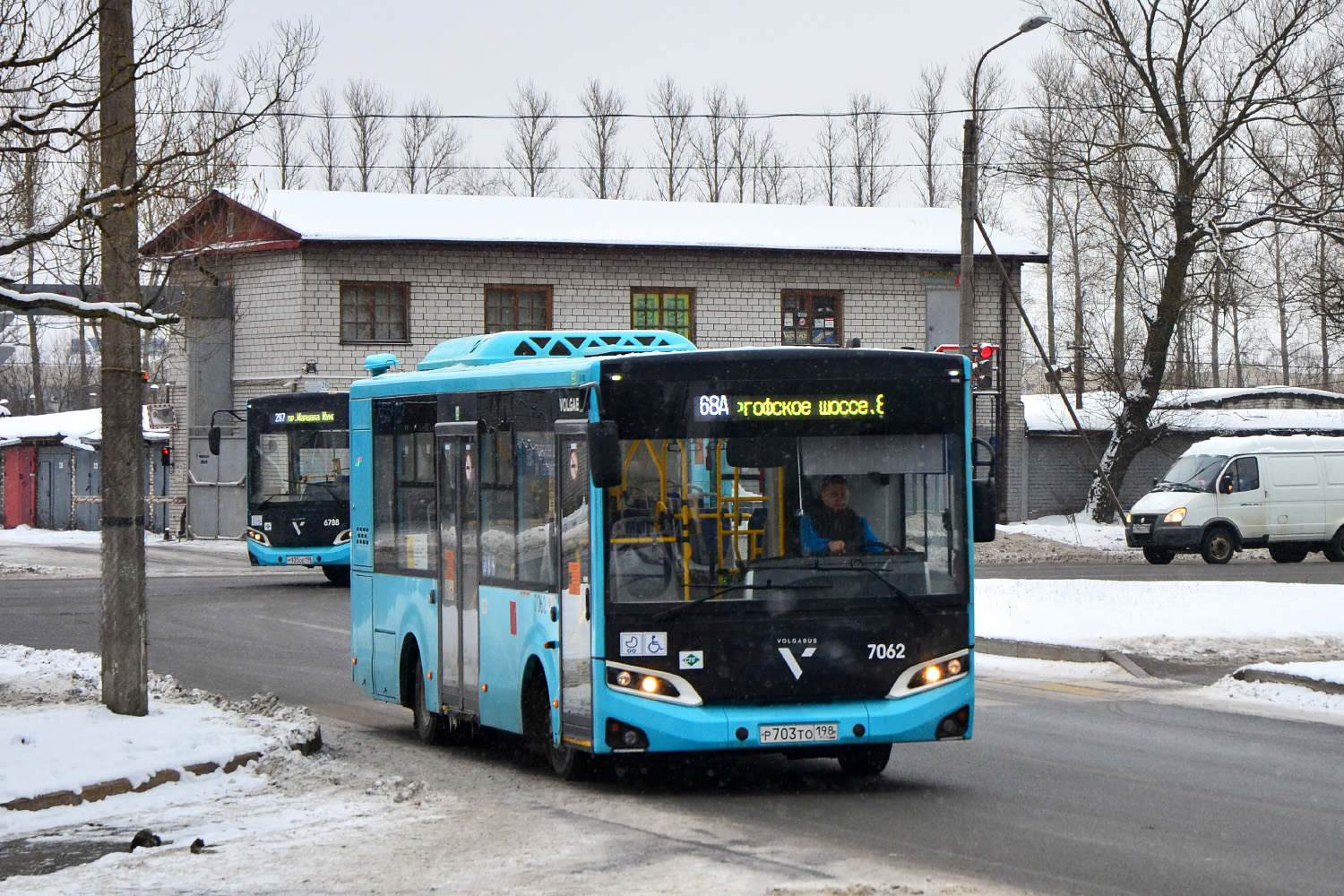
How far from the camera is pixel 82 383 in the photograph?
308 feet

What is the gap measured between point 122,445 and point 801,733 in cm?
471

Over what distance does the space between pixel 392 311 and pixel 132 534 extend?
30.0 meters

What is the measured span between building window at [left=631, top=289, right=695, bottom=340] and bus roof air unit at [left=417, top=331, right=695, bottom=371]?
29802 millimetres

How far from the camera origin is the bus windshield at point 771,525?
363 inches

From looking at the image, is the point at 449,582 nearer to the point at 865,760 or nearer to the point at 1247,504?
the point at 865,760

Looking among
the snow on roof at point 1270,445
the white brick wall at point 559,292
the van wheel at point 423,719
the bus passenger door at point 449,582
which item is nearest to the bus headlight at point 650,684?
the bus passenger door at point 449,582

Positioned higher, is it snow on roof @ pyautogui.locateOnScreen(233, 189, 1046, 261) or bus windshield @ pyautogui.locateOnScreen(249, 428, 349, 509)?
snow on roof @ pyautogui.locateOnScreen(233, 189, 1046, 261)

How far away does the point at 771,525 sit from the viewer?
9.26 m

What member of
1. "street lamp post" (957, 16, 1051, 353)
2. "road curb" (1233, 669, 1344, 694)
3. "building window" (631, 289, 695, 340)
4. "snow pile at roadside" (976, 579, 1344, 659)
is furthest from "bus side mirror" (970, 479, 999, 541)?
"building window" (631, 289, 695, 340)

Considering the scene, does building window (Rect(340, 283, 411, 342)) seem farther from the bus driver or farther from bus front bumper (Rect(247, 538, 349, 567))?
the bus driver

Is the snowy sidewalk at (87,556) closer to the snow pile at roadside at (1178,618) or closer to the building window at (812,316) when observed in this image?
the building window at (812,316)

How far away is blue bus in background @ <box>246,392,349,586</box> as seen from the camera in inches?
1135

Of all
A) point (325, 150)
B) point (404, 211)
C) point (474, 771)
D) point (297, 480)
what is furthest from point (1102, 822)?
point (325, 150)

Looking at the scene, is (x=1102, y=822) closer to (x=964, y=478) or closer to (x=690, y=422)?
(x=964, y=478)
